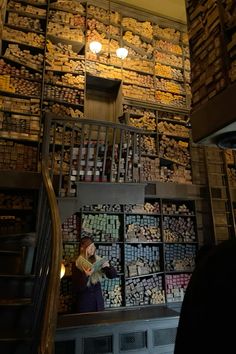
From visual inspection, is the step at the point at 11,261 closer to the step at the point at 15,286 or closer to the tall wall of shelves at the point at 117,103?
the step at the point at 15,286

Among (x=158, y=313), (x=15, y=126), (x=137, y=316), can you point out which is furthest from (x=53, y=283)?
(x=15, y=126)

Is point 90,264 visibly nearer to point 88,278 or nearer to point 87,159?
point 88,278

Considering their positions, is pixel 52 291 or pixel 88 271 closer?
pixel 52 291

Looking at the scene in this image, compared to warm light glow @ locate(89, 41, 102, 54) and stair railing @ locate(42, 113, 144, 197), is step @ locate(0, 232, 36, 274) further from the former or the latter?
warm light glow @ locate(89, 41, 102, 54)

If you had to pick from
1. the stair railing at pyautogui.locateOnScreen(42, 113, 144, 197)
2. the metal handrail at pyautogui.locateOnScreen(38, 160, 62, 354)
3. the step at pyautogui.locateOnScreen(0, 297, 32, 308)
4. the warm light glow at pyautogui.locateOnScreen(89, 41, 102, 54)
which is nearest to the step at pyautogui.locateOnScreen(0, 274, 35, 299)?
the step at pyautogui.locateOnScreen(0, 297, 32, 308)

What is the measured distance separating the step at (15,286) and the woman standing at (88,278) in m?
1.10

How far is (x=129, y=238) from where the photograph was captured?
4789 millimetres

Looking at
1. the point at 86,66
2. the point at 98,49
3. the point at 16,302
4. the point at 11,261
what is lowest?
the point at 16,302

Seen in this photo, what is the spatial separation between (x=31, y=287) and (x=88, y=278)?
3.86 ft

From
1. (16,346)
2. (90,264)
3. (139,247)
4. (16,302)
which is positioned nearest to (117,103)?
(139,247)

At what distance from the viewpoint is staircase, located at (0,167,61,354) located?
69.7 inches

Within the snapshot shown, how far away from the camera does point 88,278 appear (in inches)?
145

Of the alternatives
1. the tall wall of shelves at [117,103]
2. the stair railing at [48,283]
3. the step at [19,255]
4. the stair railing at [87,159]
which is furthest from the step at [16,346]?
the tall wall of shelves at [117,103]

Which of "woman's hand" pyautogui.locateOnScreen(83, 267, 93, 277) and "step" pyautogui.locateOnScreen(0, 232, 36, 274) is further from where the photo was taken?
"woman's hand" pyautogui.locateOnScreen(83, 267, 93, 277)
